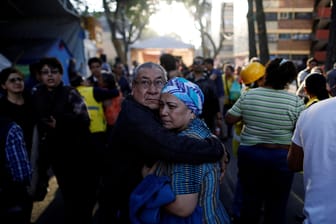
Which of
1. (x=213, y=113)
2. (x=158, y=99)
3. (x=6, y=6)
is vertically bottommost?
(x=213, y=113)

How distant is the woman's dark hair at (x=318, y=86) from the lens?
10.9 ft

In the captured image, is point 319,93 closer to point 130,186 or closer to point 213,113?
point 213,113

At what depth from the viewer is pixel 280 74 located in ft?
9.27

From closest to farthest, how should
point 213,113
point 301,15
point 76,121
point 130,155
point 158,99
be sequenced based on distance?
1. point 130,155
2. point 158,99
3. point 76,121
4. point 213,113
5. point 301,15

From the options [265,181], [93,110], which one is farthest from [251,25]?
[265,181]

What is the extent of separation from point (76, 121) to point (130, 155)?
160 cm

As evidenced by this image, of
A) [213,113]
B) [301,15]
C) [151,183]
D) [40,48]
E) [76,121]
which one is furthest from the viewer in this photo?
[301,15]

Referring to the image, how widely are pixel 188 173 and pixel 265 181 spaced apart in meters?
1.76

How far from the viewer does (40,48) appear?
29.7 feet

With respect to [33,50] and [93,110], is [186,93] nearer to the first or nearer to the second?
[93,110]

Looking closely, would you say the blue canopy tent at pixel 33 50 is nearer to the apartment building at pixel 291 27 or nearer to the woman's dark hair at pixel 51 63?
the woman's dark hair at pixel 51 63

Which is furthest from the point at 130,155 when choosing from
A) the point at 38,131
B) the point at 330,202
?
the point at 38,131

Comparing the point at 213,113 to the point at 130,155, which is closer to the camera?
the point at 130,155

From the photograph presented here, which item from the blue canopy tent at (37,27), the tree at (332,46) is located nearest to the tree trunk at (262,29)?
the tree at (332,46)
